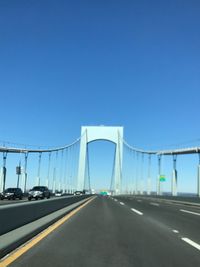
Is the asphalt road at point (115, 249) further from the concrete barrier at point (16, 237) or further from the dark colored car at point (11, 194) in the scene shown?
the dark colored car at point (11, 194)

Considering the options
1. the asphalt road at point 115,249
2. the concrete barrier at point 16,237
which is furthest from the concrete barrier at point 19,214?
the asphalt road at point 115,249

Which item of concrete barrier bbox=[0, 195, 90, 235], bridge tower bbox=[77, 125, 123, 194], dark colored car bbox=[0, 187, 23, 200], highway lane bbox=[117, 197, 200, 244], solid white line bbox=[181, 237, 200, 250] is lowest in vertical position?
solid white line bbox=[181, 237, 200, 250]

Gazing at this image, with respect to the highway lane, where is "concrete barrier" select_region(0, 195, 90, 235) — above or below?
above

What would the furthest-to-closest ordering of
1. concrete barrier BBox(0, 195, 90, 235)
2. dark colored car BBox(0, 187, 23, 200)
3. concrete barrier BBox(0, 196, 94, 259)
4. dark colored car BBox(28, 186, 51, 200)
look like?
1. dark colored car BBox(0, 187, 23, 200)
2. dark colored car BBox(28, 186, 51, 200)
3. concrete barrier BBox(0, 195, 90, 235)
4. concrete barrier BBox(0, 196, 94, 259)

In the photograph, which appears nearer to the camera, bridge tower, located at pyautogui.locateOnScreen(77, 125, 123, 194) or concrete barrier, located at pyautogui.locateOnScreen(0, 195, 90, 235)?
concrete barrier, located at pyautogui.locateOnScreen(0, 195, 90, 235)

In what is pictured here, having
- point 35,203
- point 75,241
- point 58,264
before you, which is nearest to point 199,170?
point 35,203

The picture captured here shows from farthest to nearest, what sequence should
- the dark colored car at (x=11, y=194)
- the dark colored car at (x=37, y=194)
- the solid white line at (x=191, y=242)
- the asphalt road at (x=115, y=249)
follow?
1. the dark colored car at (x=11, y=194)
2. the dark colored car at (x=37, y=194)
3. the solid white line at (x=191, y=242)
4. the asphalt road at (x=115, y=249)

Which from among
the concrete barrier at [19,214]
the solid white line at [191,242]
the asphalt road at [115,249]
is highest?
the concrete barrier at [19,214]

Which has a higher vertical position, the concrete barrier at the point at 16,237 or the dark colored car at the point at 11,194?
the dark colored car at the point at 11,194

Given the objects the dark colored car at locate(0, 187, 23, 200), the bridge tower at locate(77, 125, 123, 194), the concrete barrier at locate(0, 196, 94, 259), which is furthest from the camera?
the bridge tower at locate(77, 125, 123, 194)

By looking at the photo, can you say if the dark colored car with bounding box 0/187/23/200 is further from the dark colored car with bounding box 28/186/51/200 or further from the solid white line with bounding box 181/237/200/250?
the solid white line with bounding box 181/237/200/250

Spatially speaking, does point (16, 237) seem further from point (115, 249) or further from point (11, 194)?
point (11, 194)

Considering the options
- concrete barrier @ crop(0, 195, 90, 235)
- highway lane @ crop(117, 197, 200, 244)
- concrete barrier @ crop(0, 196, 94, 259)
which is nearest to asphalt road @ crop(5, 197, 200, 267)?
highway lane @ crop(117, 197, 200, 244)

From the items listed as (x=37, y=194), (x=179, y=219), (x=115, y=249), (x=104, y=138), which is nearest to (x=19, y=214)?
(x=115, y=249)
